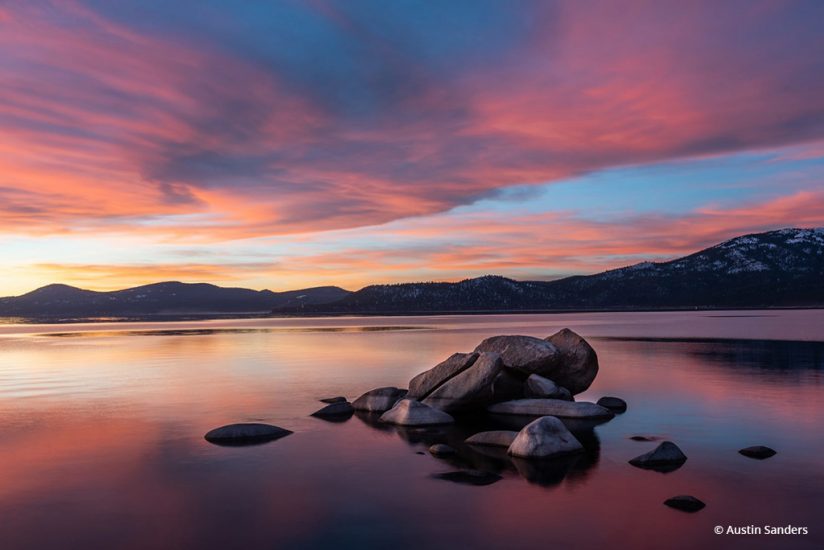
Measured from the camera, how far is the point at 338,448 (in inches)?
911

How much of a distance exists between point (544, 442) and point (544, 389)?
10.4 meters

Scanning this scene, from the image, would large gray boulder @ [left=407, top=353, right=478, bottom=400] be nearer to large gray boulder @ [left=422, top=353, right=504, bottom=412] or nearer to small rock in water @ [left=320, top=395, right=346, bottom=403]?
large gray boulder @ [left=422, top=353, right=504, bottom=412]

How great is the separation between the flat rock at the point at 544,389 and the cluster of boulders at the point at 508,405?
0.05m

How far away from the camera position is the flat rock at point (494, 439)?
2244 cm

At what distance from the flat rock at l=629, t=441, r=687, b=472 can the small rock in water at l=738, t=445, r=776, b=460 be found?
2.45 metres

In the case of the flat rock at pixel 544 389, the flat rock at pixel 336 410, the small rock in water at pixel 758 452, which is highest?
the flat rock at pixel 544 389

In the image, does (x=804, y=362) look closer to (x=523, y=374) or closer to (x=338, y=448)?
(x=523, y=374)

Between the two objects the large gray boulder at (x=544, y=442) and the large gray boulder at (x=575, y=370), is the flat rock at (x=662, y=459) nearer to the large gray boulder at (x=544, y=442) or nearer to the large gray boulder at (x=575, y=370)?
the large gray boulder at (x=544, y=442)

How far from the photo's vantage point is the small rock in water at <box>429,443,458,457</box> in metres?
21.8

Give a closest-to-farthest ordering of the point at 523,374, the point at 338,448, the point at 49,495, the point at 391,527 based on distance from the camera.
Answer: the point at 391,527
the point at 49,495
the point at 338,448
the point at 523,374

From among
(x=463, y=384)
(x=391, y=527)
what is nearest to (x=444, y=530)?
(x=391, y=527)

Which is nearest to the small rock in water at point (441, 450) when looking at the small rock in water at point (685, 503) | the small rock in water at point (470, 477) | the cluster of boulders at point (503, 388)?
the small rock in water at point (470, 477)

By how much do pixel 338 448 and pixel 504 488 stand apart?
24.7 ft

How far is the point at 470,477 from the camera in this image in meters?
18.6
